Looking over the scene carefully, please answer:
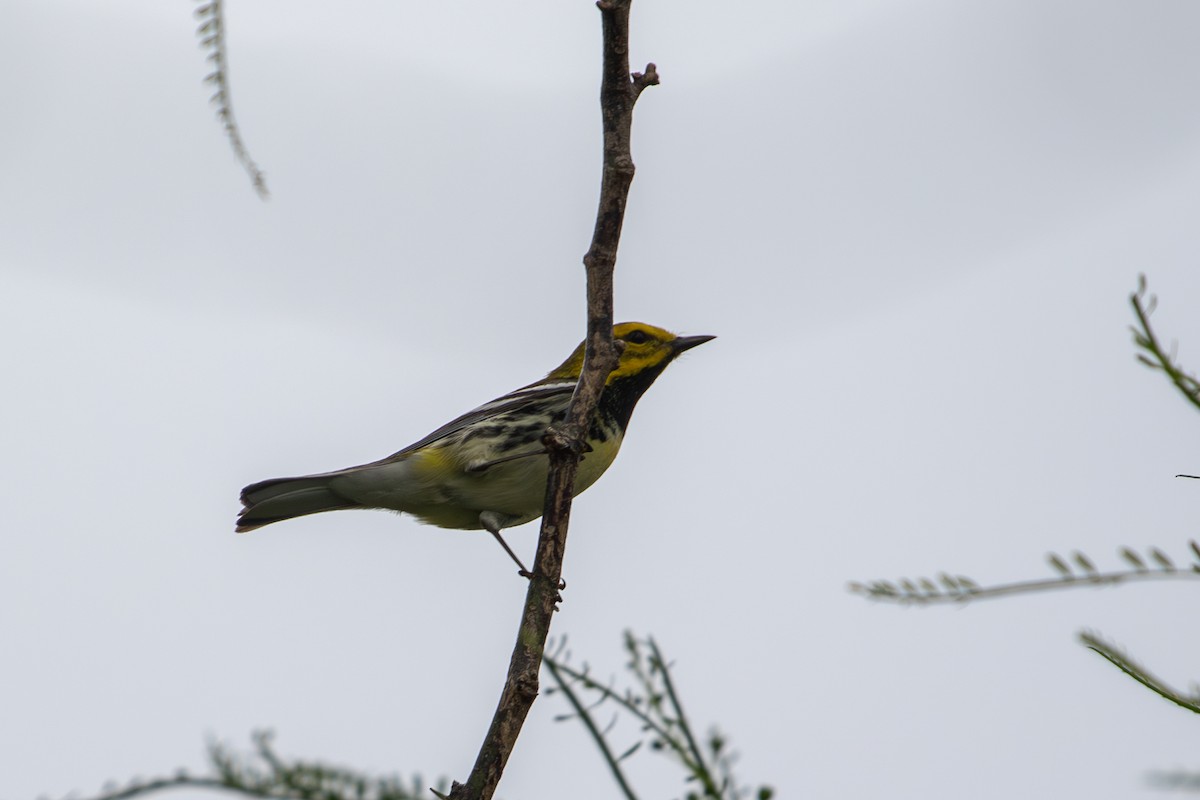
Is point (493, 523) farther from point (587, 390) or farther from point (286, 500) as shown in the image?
point (587, 390)

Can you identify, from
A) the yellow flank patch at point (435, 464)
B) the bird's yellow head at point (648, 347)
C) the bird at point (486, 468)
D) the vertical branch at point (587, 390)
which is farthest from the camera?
the bird's yellow head at point (648, 347)

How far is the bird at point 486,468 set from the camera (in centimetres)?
546

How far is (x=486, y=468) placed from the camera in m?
5.47

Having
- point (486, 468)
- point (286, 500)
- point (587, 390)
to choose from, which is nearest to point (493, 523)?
point (486, 468)

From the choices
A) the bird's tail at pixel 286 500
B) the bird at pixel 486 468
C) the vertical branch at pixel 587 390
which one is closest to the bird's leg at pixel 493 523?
the bird at pixel 486 468

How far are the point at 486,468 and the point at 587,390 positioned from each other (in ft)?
8.97

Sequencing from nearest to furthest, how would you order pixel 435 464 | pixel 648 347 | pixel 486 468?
pixel 486 468, pixel 435 464, pixel 648 347

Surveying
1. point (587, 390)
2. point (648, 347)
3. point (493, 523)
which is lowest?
point (587, 390)

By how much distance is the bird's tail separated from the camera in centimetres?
580

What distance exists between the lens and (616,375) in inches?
220

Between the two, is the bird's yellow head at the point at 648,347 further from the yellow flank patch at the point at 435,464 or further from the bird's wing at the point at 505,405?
the yellow flank patch at the point at 435,464

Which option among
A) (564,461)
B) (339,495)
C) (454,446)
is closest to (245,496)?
(339,495)

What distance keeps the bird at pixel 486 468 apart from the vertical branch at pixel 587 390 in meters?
2.53

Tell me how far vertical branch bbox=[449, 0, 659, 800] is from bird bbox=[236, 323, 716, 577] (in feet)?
8.29
